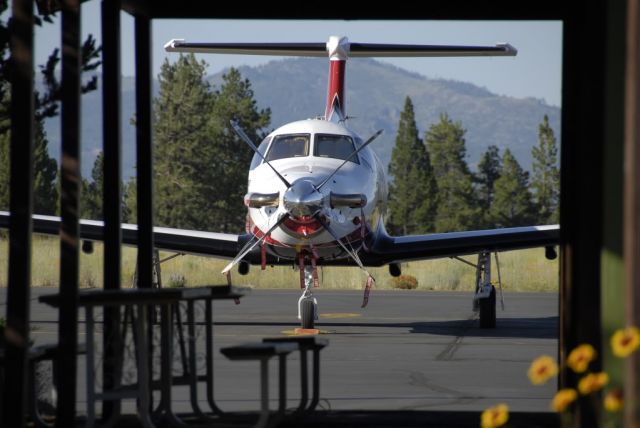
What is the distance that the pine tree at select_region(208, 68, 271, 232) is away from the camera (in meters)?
85.8

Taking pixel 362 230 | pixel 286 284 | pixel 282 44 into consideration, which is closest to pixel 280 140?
pixel 362 230

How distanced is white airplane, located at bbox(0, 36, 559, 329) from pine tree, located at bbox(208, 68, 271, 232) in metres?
61.4

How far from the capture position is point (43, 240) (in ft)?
219

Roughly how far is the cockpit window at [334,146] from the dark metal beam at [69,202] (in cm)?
1317

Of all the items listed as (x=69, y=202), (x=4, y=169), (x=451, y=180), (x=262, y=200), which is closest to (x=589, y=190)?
(x=69, y=202)

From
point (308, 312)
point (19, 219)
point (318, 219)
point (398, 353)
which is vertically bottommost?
point (398, 353)

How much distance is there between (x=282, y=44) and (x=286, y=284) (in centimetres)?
2210

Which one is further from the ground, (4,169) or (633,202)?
(4,169)

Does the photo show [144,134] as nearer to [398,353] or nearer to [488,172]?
[398,353]

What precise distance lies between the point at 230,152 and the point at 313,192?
73017 mm

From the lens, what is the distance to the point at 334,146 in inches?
797

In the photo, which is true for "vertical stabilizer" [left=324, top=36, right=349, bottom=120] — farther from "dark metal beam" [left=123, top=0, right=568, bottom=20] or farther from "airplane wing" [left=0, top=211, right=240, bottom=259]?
"dark metal beam" [left=123, top=0, right=568, bottom=20]

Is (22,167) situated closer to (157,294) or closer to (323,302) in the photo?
(157,294)

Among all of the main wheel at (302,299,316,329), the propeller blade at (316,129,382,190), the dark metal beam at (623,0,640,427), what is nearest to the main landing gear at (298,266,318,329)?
the main wheel at (302,299,316,329)
